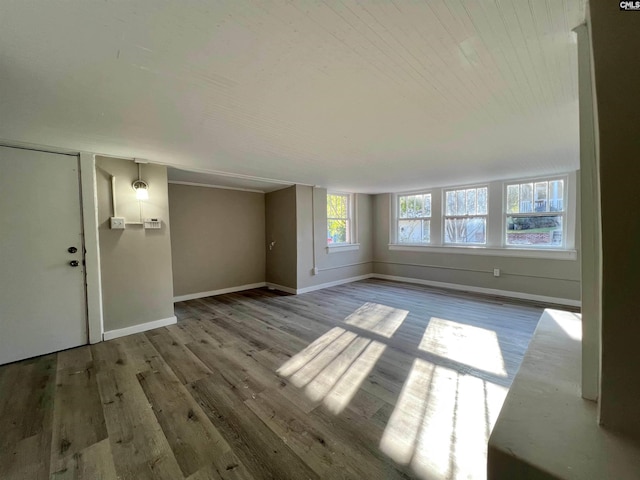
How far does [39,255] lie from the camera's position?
2.68 m

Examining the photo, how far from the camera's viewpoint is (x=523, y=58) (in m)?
1.40

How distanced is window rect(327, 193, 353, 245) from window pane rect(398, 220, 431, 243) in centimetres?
125

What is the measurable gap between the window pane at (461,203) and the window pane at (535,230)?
79cm

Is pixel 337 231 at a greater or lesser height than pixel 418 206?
lesser

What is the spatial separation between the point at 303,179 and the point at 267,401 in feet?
11.5

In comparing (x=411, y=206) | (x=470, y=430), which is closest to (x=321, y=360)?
(x=470, y=430)

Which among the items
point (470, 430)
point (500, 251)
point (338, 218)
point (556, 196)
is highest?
point (556, 196)

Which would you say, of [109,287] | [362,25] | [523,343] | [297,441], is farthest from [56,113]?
[523,343]

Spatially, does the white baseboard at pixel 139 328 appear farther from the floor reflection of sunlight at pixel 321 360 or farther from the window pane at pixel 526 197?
the window pane at pixel 526 197

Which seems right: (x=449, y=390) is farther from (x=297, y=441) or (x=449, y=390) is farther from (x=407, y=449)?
(x=297, y=441)

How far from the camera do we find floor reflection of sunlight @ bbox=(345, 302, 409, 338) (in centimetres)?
325

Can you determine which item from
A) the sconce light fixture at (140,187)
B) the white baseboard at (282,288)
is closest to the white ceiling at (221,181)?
the sconce light fixture at (140,187)

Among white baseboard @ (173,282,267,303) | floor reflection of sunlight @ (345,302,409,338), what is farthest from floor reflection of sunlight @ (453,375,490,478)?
white baseboard @ (173,282,267,303)

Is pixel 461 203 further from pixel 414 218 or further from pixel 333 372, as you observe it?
pixel 333 372
